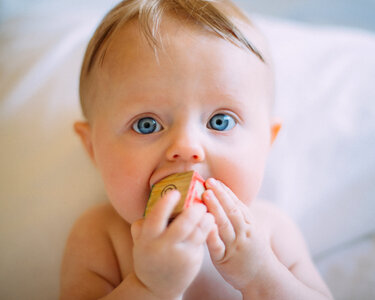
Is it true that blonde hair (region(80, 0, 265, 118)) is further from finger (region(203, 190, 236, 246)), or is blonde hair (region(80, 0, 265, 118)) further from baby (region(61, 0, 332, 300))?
finger (region(203, 190, 236, 246))

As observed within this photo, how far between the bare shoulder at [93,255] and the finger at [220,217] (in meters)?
0.37

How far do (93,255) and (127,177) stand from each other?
318 mm

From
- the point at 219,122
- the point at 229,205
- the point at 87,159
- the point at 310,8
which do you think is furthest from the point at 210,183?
the point at 310,8

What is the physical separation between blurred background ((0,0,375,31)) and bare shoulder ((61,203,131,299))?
1.02m

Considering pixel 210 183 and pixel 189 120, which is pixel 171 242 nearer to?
pixel 210 183

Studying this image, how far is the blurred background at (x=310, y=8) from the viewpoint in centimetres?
174

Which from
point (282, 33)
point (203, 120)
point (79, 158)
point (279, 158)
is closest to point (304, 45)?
point (282, 33)

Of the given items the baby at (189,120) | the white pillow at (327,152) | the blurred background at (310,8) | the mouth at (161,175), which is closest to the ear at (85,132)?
the baby at (189,120)

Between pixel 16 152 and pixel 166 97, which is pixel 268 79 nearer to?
pixel 166 97

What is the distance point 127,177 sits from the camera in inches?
34.2

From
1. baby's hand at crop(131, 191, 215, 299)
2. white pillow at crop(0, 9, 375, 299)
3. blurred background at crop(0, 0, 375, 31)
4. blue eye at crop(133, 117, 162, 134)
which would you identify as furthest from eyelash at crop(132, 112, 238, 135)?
blurred background at crop(0, 0, 375, 31)

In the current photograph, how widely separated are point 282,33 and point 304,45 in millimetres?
101

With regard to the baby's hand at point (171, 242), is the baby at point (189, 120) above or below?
above

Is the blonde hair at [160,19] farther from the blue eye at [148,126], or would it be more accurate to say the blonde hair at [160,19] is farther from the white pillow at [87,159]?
the white pillow at [87,159]
